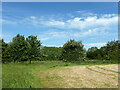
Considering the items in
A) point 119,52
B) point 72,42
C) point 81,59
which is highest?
point 72,42

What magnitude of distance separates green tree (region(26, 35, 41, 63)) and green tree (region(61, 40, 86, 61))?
5264mm

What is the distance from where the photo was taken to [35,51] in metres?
21.6

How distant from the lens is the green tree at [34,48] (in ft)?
70.8

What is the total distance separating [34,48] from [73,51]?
25.6 feet

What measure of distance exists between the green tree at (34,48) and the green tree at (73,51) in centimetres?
526

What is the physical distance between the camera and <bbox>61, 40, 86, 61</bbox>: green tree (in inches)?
834

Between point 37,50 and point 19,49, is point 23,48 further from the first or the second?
point 37,50

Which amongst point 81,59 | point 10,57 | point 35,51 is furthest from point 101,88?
point 10,57

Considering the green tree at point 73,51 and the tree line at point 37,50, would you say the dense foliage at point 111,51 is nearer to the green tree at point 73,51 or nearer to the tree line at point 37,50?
the tree line at point 37,50

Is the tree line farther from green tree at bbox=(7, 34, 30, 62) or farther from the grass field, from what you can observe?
the grass field

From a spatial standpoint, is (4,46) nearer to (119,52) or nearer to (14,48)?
(14,48)

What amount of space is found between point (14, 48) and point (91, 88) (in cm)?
2005

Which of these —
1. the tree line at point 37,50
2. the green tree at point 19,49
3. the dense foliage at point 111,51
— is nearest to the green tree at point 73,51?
the tree line at point 37,50

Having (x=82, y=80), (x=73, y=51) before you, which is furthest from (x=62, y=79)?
(x=73, y=51)
